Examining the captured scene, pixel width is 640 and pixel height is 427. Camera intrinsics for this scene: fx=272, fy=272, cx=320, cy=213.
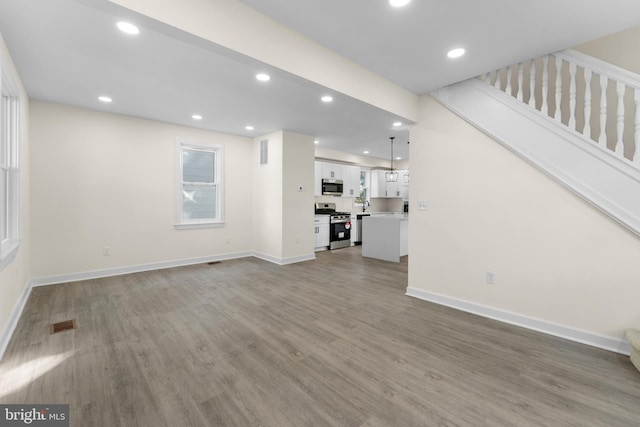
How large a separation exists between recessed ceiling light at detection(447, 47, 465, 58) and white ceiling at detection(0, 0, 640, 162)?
65 mm

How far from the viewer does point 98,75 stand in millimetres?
3025

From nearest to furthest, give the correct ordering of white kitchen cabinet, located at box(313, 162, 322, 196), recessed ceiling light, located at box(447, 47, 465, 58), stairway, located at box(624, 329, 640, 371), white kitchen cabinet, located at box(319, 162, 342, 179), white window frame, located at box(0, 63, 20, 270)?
stairway, located at box(624, 329, 640, 371), recessed ceiling light, located at box(447, 47, 465, 58), white window frame, located at box(0, 63, 20, 270), white kitchen cabinet, located at box(313, 162, 322, 196), white kitchen cabinet, located at box(319, 162, 342, 179)

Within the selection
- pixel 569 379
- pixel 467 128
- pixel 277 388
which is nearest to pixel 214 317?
pixel 277 388

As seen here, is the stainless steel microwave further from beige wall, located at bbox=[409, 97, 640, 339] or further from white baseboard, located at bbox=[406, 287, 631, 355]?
white baseboard, located at bbox=[406, 287, 631, 355]

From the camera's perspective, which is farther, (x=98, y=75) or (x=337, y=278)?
(x=337, y=278)

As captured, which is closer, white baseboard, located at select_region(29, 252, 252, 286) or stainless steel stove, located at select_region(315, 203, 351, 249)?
white baseboard, located at select_region(29, 252, 252, 286)

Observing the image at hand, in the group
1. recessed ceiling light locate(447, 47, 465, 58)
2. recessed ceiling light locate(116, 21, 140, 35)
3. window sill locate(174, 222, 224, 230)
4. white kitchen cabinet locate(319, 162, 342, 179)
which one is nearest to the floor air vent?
window sill locate(174, 222, 224, 230)

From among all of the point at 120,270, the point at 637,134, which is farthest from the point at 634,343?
the point at 120,270

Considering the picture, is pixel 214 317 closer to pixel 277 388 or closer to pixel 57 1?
pixel 277 388

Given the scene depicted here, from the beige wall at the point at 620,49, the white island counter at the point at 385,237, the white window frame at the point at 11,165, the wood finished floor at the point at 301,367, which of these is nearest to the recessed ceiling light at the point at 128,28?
the white window frame at the point at 11,165

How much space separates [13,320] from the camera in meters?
2.66

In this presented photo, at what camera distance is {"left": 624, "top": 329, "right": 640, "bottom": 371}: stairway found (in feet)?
6.63

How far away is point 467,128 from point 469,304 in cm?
202

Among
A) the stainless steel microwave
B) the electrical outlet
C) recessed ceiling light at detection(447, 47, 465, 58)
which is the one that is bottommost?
the electrical outlet
